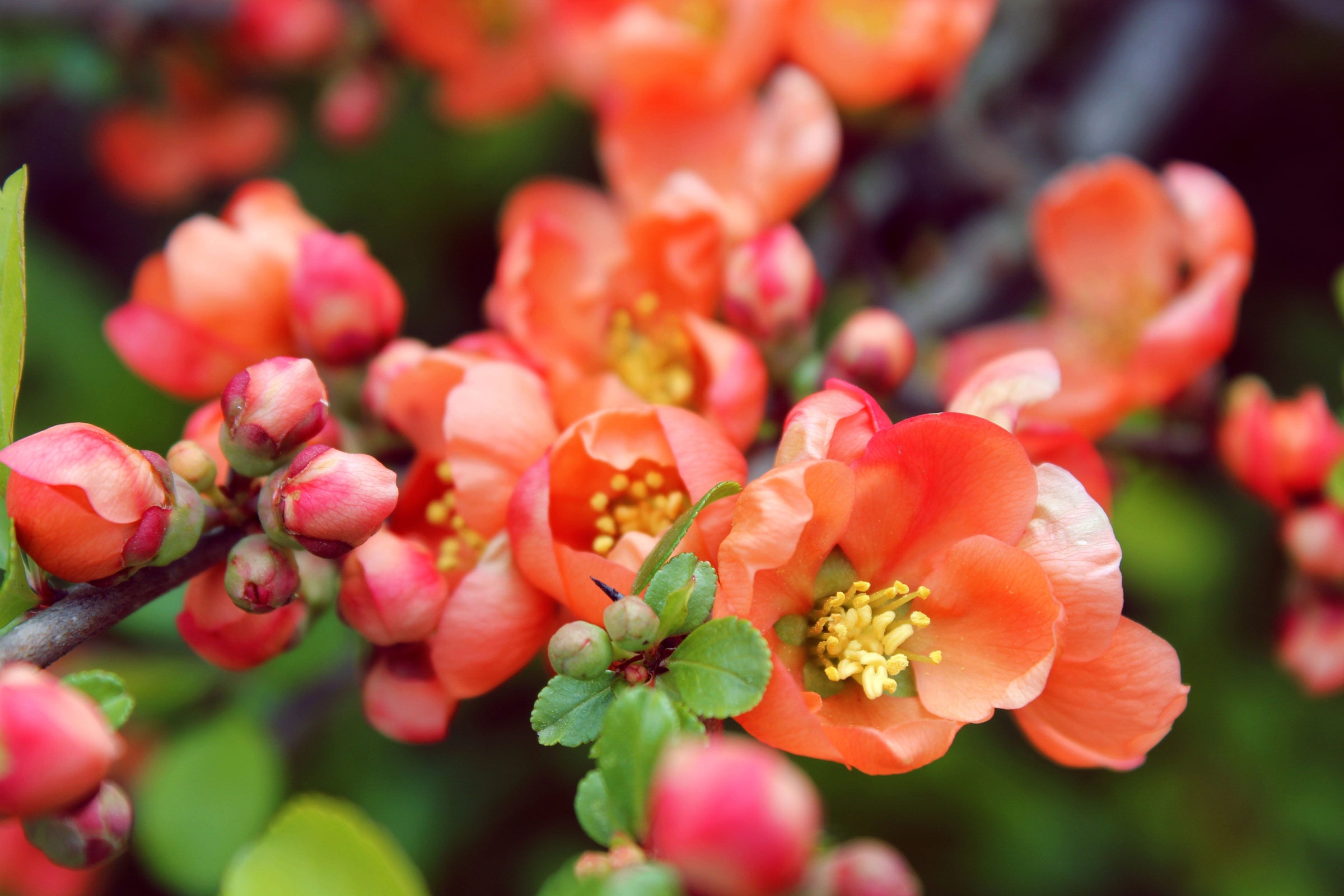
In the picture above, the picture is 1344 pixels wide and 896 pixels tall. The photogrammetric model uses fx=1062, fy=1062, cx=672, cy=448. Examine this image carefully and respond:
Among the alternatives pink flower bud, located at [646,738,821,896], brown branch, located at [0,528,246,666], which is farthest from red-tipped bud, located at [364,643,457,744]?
pink flower bud, located at [646,738,821,896]

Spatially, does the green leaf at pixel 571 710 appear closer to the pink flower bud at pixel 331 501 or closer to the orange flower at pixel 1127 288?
the pink flower bud at pixel 331 501

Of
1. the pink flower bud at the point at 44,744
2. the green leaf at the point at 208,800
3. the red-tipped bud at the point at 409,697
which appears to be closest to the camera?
the pink flower bud at the point at 44,744

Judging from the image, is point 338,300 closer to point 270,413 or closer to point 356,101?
point 270,413

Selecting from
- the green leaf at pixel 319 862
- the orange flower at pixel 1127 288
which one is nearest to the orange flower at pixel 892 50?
the orange flower at pixel 1127 288

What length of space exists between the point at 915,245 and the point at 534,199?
741 mm

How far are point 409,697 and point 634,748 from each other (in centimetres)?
27

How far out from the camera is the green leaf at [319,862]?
62 centimetres

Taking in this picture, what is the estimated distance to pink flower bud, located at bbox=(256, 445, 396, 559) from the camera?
2.10ft

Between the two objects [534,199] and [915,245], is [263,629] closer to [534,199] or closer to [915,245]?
[534,199]

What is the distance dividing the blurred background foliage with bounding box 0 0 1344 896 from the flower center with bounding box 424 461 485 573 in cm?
46

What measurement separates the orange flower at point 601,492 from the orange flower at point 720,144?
42cm

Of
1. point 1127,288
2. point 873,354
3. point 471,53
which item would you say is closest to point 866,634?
point 873,354

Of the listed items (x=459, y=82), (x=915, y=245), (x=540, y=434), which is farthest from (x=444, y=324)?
(x=540, y=434)

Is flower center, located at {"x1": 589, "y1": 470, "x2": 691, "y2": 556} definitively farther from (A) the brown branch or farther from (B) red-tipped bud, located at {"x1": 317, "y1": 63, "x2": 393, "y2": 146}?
(B) red-tipped bud, located at {"x1": 317, "y1": 63, "x2": 393, "y2": 146}
